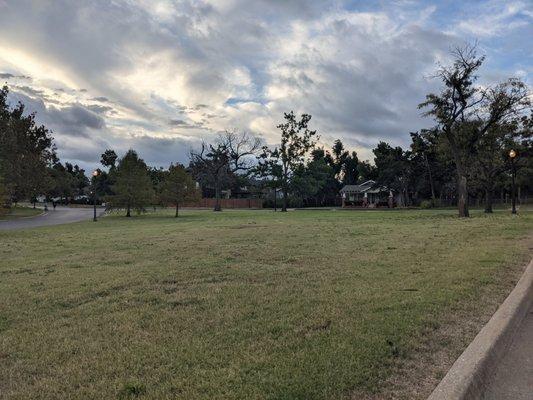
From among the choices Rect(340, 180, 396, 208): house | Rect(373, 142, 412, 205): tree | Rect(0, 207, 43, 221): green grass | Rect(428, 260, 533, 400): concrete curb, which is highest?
Rect(373, 142, 412, 205): tree

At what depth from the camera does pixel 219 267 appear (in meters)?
9.48

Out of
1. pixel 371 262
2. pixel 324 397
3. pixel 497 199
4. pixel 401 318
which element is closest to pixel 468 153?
pixel 371 262

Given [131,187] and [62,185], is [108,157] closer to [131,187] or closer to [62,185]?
[62,185]

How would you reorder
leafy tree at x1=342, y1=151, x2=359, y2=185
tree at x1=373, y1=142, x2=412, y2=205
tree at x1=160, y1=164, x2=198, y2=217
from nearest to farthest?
tree at x1=160, y1=164, x2=198, y2=217 < tree at x1=373, y1=142, x2=412, y2=205 < leafy tree at x1=342, y1=151, x2=359, y2=185

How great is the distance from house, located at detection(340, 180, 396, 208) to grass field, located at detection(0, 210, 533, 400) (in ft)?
195

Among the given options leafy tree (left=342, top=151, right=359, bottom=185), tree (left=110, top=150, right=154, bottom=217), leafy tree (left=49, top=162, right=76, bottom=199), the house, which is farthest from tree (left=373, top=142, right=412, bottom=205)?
leafy tree (left=49, top=162, right=76, bottom=199)

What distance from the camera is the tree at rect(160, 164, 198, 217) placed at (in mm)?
43438

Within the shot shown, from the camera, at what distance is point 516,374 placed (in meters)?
4.41

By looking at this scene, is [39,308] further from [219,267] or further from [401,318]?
[401,318]

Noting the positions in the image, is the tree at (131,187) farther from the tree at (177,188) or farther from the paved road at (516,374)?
the paved road at (516,374)

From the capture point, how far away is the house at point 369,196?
2771 inches

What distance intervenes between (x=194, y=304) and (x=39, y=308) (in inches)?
82.2

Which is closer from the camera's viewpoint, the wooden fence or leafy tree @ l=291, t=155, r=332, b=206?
leafy tree @ l=291, t=155, r=332, b=206

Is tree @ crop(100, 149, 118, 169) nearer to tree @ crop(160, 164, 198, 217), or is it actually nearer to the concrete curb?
tree @ crop(160, 164, 198, 217)
